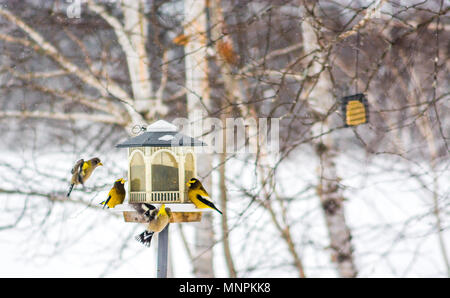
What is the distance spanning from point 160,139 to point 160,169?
23cm

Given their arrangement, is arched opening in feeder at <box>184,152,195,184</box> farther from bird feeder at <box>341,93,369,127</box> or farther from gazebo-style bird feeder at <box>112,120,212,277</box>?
bird feeder at <box>341,93,369,127</box>

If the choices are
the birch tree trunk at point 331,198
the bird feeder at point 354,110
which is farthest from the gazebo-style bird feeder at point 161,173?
the birch tree trunk at point 331,198

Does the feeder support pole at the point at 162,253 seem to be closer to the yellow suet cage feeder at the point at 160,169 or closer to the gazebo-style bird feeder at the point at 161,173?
the gazebo-style bird feeder at the point at 161,173

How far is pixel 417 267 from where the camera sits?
798 cm

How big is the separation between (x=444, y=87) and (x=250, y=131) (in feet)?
12.2

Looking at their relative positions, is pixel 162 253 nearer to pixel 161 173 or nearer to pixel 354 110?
pixel 161 173

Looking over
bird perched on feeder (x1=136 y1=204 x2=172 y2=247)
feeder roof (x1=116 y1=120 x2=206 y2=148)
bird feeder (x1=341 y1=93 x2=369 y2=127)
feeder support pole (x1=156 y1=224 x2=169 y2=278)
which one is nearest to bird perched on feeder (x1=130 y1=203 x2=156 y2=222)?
bird perched on feeder (x1=136 y1=204 x2=172 y2=247)

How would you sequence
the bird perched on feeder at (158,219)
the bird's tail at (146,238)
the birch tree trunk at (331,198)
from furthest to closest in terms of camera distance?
the birch tree trunk at (331,198) < the bird's tail at (146,238) < the bird perched on feeder at (158,219)

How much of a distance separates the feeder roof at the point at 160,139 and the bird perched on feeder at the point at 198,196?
0.78 feet

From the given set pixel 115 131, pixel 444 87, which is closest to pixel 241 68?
pixel 115 131

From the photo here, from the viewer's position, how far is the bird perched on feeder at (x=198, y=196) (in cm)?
295

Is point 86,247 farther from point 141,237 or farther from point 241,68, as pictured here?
point 141,237

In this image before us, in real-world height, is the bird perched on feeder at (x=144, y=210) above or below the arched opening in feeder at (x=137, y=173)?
below

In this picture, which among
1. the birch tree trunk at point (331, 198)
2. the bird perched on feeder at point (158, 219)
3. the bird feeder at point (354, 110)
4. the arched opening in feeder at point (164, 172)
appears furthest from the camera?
the birch tree trunk at point (331, 198)
